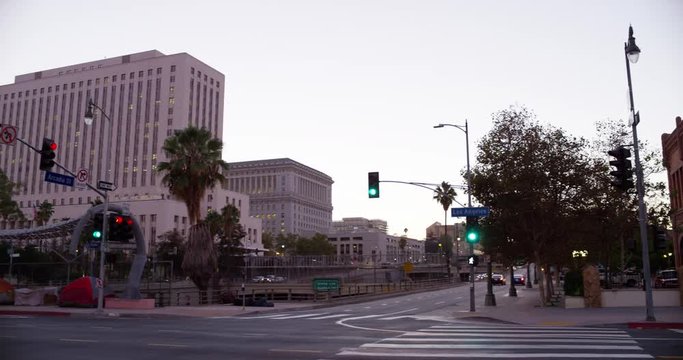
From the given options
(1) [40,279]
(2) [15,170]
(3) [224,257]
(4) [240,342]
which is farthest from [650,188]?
Result: (2) [15,170]

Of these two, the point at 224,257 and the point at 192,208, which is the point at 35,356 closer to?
the point at 192,208

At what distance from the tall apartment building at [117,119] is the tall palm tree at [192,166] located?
99228 mm

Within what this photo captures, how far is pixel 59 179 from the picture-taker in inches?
971

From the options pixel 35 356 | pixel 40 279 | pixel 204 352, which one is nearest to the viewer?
pixel 35 356

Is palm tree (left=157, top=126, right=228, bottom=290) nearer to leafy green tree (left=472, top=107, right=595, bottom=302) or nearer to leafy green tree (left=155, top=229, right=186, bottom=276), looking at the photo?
leafy green tree (left=472, top=107, right=595, bottom=302)

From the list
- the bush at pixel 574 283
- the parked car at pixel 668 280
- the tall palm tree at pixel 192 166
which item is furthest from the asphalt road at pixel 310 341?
the parked car at pixel 668 280

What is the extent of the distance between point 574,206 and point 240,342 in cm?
2231

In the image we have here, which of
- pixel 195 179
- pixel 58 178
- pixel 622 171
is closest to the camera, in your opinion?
pixel 622 171

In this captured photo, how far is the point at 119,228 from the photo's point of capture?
24812mm

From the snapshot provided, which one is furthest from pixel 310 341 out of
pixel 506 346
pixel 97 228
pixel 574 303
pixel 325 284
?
pixel 325 284

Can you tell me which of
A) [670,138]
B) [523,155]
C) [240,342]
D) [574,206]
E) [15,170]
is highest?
[15,170]

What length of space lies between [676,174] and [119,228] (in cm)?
4115

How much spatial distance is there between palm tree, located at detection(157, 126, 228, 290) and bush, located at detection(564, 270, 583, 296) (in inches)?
888

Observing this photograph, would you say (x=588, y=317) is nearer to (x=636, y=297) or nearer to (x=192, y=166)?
(x=636, y=297)
